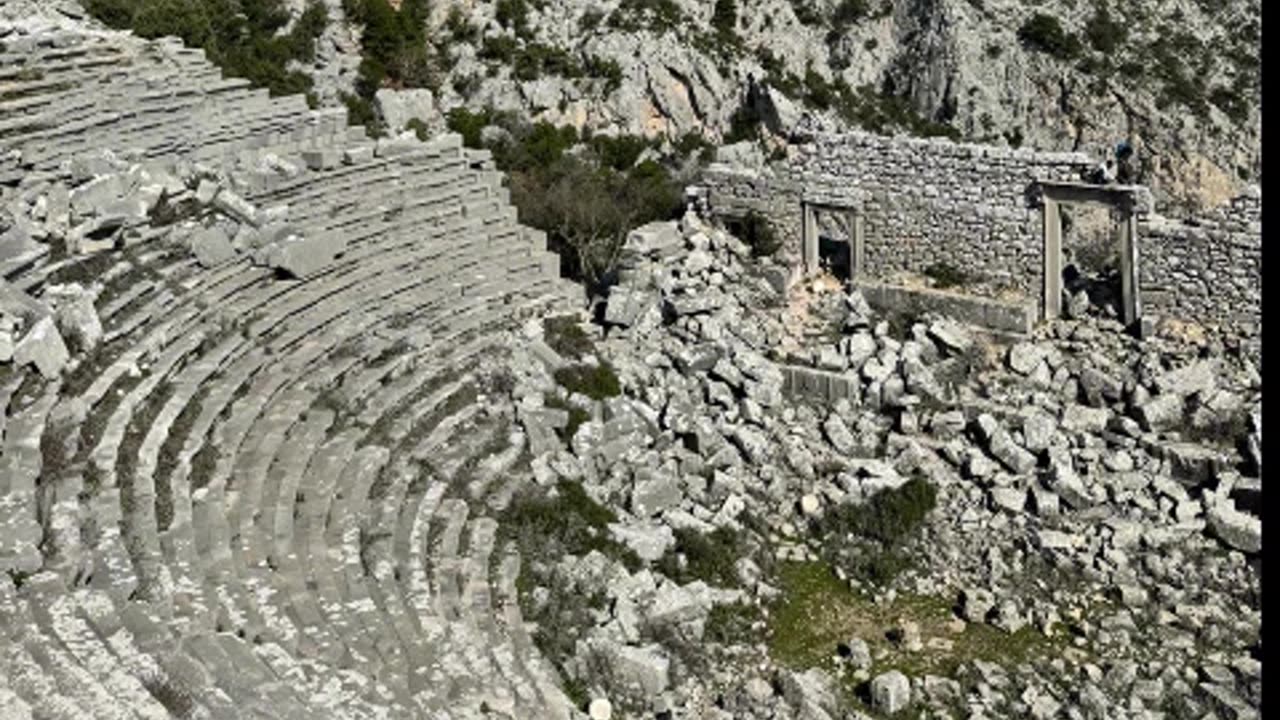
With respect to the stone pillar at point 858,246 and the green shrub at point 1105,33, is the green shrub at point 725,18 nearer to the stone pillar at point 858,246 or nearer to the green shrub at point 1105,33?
the green shrub at point 1105,33

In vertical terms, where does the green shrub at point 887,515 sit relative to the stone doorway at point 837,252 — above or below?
below

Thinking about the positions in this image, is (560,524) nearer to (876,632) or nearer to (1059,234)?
(876,632)

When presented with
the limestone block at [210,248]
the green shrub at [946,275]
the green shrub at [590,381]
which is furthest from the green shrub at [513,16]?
the green shrub at [590,381]

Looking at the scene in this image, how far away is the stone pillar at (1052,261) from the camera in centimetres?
1827

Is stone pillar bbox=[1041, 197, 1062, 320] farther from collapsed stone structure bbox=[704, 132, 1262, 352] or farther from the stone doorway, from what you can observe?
the stone doorway

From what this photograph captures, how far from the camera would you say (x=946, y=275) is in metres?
19.2

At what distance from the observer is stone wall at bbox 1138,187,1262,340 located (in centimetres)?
1698

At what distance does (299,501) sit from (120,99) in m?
9.17

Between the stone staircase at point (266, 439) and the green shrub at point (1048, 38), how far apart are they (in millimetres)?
16632

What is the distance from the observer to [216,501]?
12.2 metres

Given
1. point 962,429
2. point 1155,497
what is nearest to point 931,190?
point 962,429

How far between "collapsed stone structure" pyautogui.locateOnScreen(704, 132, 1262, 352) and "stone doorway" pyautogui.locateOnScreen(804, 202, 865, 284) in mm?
20

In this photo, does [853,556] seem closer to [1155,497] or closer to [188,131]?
[1155,497]

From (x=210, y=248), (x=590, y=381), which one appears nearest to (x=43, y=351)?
(x=210, y=248)
